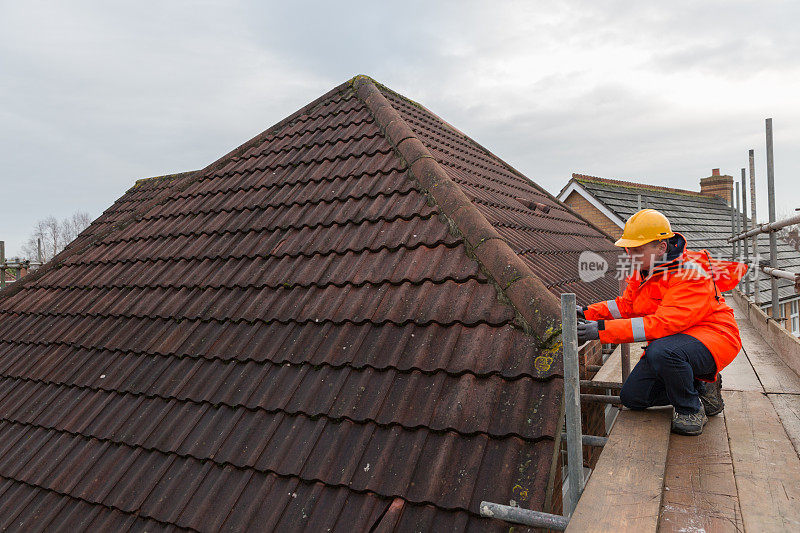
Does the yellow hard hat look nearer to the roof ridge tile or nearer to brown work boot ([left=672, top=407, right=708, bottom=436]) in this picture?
the roof ridge tile

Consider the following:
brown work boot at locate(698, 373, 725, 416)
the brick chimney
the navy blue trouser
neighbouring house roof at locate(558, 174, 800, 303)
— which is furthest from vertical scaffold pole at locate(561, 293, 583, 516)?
the brick chimney

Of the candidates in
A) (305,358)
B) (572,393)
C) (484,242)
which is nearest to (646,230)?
(484,242)

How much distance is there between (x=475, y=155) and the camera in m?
6.89

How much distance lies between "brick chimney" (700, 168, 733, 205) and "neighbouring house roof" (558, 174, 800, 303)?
190 centimetres

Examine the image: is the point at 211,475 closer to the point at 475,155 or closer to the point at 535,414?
the point at 535,414

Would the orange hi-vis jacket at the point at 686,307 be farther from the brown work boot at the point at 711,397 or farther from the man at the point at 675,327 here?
the brown work boot at the point at 711,397

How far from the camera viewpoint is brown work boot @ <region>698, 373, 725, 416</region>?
275 centimetres

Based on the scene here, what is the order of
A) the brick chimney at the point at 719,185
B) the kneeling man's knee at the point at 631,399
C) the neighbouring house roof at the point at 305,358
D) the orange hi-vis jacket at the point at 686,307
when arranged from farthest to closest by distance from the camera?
the brick chimney at the point at 719,185, the kneeling man's knee at the point at 631,399, the orange hi-vis jacket at the point at 686,307, the neighbouring house roof at the point at 305,358

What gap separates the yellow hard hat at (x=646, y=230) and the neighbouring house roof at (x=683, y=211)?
13785 millimetres

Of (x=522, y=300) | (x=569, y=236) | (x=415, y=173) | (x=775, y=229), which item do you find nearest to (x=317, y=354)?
(x=522, y=300)

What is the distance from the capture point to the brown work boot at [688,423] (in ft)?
8.29

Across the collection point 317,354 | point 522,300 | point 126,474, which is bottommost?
point 126,474

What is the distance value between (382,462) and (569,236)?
486 cm

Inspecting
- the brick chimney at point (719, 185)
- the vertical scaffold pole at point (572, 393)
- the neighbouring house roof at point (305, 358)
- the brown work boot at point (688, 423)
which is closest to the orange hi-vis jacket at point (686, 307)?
the brown work boot at point (688, 423)
